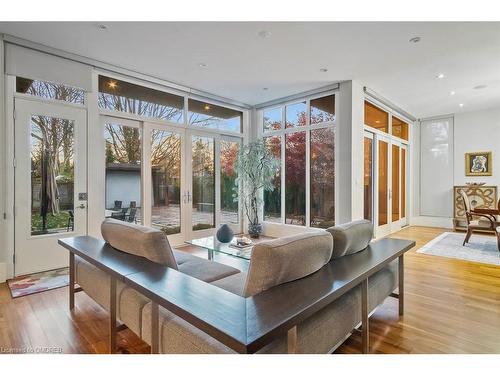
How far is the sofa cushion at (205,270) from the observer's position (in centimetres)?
222

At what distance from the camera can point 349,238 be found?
1938 millimetres

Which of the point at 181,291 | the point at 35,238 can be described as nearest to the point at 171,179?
the point at 35,238

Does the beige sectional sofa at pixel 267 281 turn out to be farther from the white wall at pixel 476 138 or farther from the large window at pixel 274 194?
the white wall at pixel 476 138

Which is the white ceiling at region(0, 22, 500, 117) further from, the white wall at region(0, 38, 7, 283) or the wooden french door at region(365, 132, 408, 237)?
the wooden french door at region(365, 132, 408, 237)

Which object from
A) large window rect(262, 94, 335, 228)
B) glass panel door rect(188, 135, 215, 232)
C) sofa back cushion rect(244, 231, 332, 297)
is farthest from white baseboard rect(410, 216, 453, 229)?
sofa back cushion rect(244, 231, 332, 297)

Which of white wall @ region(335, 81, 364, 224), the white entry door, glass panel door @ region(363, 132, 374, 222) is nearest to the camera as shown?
the white entry door

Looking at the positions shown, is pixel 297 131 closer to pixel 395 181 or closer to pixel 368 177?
pixel 368 177

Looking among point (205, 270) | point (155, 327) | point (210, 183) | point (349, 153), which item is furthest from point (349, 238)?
point (210, 183)

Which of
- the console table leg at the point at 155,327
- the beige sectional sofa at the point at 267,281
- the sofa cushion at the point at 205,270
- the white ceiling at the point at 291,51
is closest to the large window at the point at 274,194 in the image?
the white ceiling at the point at 291,51

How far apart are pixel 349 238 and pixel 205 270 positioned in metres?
1.20

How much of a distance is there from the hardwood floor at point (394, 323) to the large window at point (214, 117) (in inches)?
139

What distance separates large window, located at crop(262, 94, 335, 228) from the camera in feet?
17.0

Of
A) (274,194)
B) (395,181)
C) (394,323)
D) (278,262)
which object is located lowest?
(394,323)

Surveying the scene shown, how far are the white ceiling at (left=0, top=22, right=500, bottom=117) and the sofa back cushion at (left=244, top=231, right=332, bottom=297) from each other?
255 cm
